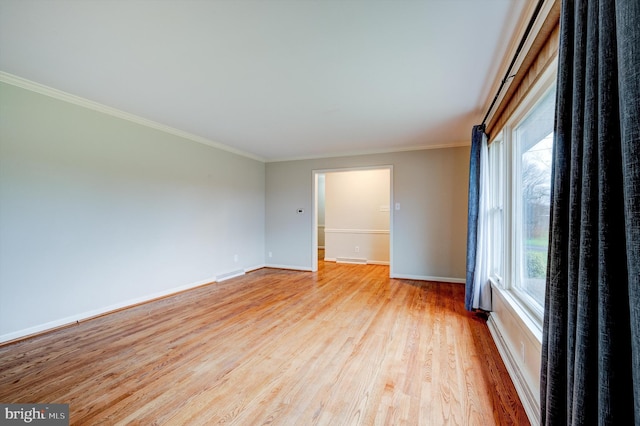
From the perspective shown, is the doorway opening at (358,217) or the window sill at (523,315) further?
the doorway opening at (358,217)

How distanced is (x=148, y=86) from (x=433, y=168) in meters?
4.34

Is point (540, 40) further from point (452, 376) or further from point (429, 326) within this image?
point (429, 326)

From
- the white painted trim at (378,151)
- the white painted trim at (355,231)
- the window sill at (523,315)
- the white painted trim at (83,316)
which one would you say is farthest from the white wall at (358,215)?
the window sill at (523,315)

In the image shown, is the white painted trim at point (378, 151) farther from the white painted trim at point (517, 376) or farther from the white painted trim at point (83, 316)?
the white painted trim at point (83, 316)

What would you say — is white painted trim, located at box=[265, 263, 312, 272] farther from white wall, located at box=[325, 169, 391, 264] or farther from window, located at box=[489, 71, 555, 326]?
window, located at box=[489, 71, 555, 326]

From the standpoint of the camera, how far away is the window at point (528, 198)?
1804mm

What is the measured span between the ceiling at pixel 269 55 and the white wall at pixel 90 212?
1.38 feet

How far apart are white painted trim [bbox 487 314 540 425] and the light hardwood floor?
0.17 ft

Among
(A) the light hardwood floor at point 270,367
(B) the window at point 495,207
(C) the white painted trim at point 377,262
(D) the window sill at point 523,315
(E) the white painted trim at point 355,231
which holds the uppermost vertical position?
(B) the window at point 495,207

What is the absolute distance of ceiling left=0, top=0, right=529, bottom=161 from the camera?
1.63m

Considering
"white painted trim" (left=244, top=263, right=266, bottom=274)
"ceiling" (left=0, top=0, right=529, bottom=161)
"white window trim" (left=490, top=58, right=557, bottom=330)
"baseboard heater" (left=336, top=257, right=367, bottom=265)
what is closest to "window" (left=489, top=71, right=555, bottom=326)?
"white window trim" (left=490, top=58, right=557, bottom=330)

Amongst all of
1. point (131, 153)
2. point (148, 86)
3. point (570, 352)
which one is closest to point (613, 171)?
point (570, 352)

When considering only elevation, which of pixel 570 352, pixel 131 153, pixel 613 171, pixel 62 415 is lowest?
pixel 62 415

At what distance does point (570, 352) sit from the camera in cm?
79
